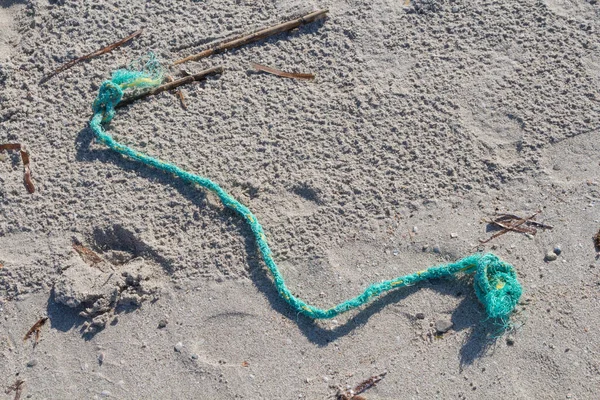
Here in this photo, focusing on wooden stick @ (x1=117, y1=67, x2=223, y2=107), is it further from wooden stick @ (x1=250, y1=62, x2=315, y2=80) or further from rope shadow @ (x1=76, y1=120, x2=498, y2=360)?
rope shadow @ (x1=76, y1=120, x2=498, y2=360)

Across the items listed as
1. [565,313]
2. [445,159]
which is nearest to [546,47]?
[445,159]

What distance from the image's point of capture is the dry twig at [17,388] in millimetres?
2078

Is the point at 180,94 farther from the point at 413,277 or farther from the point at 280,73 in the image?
the point at 413,277

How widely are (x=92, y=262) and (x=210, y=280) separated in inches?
17.6

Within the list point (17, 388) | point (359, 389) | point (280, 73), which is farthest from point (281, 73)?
point (17, 388)

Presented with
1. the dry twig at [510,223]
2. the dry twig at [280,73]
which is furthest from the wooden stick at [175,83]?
the dry twig at [510,223]

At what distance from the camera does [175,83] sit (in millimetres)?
2500

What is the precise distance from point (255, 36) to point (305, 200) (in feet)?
2.56

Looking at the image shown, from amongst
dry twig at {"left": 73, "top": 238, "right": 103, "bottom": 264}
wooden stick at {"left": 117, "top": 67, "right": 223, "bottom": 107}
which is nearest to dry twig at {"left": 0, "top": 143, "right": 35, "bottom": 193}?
dry twig at {"left": 73, "top": 238, "right": 103, "bottom": 264}

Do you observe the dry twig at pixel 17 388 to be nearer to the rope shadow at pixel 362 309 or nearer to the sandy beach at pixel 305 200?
the sandy beach at pixel 305 200

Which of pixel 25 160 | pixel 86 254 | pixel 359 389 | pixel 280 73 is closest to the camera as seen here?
pixel 359 389

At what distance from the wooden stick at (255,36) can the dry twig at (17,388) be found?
1.37m

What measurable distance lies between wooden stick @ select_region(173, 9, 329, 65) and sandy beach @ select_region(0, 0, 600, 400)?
29mm

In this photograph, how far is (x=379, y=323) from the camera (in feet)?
7.01
